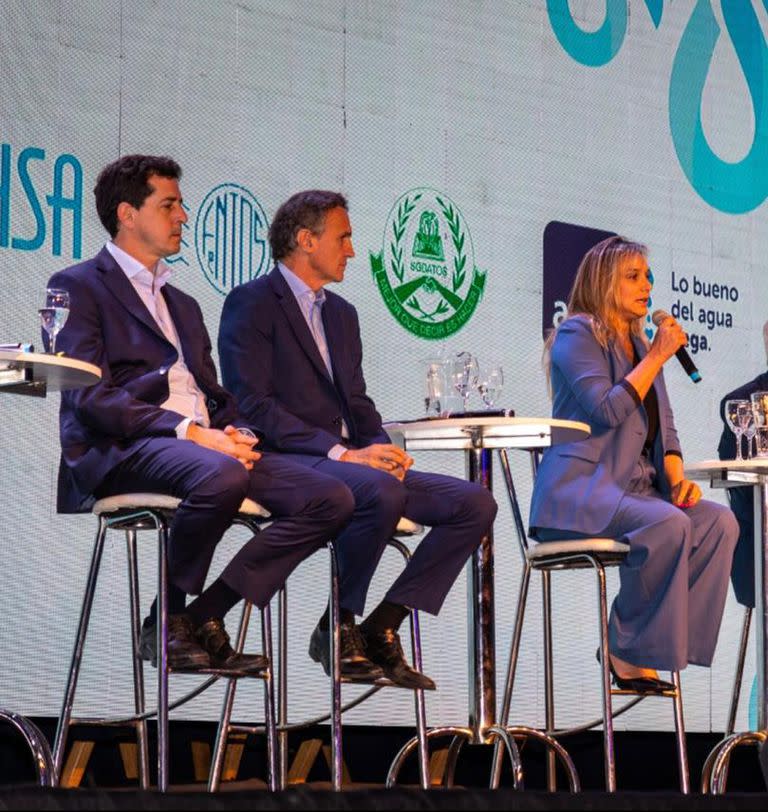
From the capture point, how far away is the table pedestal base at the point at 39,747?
3072mm

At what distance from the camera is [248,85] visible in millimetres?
4742

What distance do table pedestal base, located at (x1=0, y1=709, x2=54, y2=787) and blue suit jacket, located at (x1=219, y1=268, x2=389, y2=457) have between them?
0.92 meters

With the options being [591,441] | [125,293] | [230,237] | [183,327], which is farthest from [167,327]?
[591,441]

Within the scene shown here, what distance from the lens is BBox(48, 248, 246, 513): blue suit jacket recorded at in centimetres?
331

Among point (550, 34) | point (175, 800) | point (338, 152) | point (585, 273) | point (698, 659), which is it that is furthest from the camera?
point (550, 34)

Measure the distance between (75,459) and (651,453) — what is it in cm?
164

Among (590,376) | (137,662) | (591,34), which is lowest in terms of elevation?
(137,662)

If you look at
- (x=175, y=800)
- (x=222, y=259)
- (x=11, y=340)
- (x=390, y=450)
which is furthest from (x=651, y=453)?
(x=175, y=800)

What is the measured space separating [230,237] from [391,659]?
5.25ft

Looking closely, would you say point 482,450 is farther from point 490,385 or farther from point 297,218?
point 297,218

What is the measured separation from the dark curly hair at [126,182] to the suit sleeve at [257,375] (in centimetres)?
35

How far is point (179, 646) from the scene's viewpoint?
321 centimetres

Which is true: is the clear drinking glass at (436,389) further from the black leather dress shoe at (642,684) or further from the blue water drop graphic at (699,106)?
the blue water drop graphic at (699,106)

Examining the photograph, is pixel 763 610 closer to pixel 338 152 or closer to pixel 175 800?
pixel 338 152
